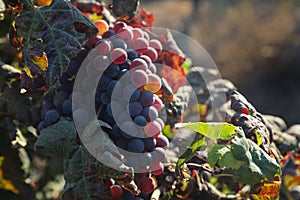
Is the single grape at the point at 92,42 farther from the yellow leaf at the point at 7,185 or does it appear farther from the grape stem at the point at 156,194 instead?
the yellow leaf at the point at 7,185

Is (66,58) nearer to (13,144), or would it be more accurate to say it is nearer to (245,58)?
(13,144)

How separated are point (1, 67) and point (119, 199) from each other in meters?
0.53

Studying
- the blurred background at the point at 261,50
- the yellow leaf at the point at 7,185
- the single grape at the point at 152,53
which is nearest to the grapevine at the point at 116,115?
the single grape at the point at 152,53

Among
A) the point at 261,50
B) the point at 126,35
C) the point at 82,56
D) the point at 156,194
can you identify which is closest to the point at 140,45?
the point at 126,35

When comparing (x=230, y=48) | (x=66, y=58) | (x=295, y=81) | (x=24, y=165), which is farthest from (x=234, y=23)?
(x=66, y=58)

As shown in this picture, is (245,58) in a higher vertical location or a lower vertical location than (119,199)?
lower

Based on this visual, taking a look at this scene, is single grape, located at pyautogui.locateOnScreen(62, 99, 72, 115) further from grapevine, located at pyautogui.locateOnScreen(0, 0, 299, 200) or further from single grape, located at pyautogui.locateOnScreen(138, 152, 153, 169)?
single grape, located at pyautogui.locateOnScreen(138, 152, 153, 169)

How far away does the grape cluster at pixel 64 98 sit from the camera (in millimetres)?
1149

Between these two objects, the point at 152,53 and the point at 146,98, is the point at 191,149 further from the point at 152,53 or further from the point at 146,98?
the point at 152,53

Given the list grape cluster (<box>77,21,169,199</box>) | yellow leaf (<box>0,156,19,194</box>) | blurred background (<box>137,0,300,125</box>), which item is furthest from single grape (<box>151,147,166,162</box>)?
blurred background (<box>137,0,300,125</box>)

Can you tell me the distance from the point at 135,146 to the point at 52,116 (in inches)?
9.0

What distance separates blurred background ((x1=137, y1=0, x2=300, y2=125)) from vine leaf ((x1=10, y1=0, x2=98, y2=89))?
5.10m

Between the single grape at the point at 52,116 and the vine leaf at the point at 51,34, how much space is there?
137 mm

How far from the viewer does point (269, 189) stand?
116 cm
